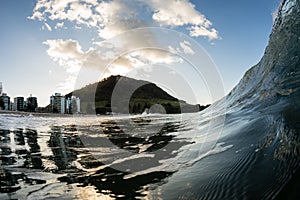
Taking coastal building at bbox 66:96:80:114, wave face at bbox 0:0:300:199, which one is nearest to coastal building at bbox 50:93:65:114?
coastal building at bbox 66:96:80:114

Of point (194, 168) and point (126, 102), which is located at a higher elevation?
point (126, 102)

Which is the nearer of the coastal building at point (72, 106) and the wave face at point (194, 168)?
the wave face at point (194, 168)

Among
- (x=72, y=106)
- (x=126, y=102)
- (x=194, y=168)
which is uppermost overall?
(x=126, y=102)

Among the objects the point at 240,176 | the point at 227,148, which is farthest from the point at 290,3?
the point at 240,176

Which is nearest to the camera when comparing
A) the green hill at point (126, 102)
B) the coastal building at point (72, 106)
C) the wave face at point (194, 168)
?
the wave face at point (194, 168)

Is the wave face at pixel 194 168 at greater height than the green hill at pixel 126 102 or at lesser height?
lesser

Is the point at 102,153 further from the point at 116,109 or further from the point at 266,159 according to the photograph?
the point at 116,109

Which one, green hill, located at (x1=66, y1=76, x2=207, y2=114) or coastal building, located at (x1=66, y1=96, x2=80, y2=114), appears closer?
green hill, located at (x1=66, y1=76, x2=207, y2=114)

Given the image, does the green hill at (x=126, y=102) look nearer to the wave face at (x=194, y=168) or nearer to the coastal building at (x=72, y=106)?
the coastal building at (x=72, y=106)

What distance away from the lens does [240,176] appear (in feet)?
9.52

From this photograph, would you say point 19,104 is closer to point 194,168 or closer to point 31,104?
point 31,104

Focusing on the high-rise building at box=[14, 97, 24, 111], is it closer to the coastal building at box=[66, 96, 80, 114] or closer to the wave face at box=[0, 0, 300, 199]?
the coastal building at box=[66, 96, 80, 114]

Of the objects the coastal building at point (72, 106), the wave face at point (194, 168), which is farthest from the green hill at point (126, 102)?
the wave face at point (194, 168)

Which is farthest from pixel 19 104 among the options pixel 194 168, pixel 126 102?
pixel 194 168
